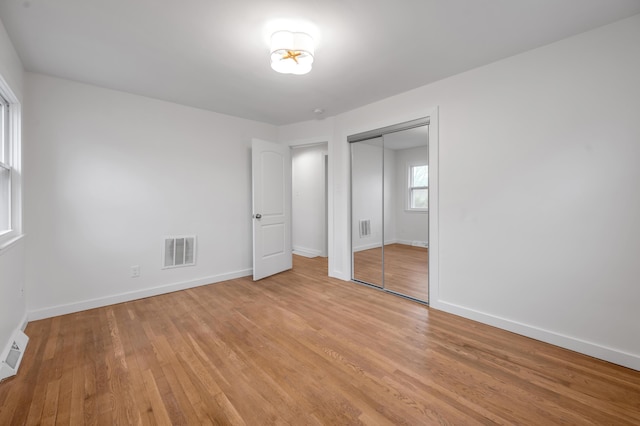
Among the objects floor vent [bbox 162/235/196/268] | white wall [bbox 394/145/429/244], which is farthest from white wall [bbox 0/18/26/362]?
white wall [bbox 394/145/429/244]

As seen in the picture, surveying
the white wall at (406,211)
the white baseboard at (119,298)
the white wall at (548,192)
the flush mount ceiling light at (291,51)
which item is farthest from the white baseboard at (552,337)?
the white baseboard at (119,298)

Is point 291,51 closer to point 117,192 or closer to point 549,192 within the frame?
point 549,192

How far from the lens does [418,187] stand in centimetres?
327

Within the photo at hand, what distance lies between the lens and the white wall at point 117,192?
2.64m

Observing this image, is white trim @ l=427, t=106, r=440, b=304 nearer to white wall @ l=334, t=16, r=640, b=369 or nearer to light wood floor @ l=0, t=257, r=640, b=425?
white wall @ l=334, t=16, r=640, b=369

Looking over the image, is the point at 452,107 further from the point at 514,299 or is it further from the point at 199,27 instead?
the point at 199,27

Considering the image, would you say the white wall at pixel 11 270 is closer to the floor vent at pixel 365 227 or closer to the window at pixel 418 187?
the floor vent at pixel 365 227

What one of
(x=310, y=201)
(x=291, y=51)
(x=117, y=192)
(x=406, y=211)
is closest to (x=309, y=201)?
(x=310, y=201)

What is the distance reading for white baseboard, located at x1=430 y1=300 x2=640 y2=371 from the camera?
6.13 feet

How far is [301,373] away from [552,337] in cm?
207

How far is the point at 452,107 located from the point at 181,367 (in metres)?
3.32

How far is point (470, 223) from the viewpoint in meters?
2.62

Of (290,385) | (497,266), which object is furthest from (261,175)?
(497,266)

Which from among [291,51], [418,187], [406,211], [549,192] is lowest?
[406,211]
